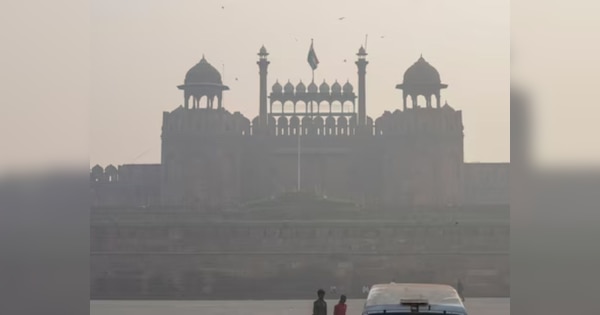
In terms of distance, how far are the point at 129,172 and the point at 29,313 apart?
29061mm

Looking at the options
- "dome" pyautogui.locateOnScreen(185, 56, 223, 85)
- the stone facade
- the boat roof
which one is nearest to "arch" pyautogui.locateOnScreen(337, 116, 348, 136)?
"dome" pyautogui.locateOnScreen(185, 56, 223, 85)

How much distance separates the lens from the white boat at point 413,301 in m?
3.76

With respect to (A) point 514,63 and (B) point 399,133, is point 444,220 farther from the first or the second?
(A) point 514,63

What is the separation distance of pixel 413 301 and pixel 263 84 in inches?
1146

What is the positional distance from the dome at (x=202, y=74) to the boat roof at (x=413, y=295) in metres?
27.8

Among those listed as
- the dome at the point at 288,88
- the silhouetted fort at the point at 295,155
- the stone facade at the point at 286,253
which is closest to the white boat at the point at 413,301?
the stone facade at the point at 286,253

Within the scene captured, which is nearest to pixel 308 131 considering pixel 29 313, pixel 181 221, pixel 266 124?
pixel 266 124

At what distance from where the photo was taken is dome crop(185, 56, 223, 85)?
32.0 m

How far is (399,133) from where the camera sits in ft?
103

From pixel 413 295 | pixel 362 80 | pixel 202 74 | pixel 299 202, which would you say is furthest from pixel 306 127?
pixel 413 295

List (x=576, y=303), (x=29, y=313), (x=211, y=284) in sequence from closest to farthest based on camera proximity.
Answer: (x=576, y=303) → (x=29, y=313) → (x=211, y=284)

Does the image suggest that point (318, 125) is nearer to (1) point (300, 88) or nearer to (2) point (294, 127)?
(2) point (294, 127)

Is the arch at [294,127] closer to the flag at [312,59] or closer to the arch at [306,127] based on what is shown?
the arch at [306,127]

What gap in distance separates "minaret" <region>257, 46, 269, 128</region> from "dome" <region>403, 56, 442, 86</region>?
3.91 metres
